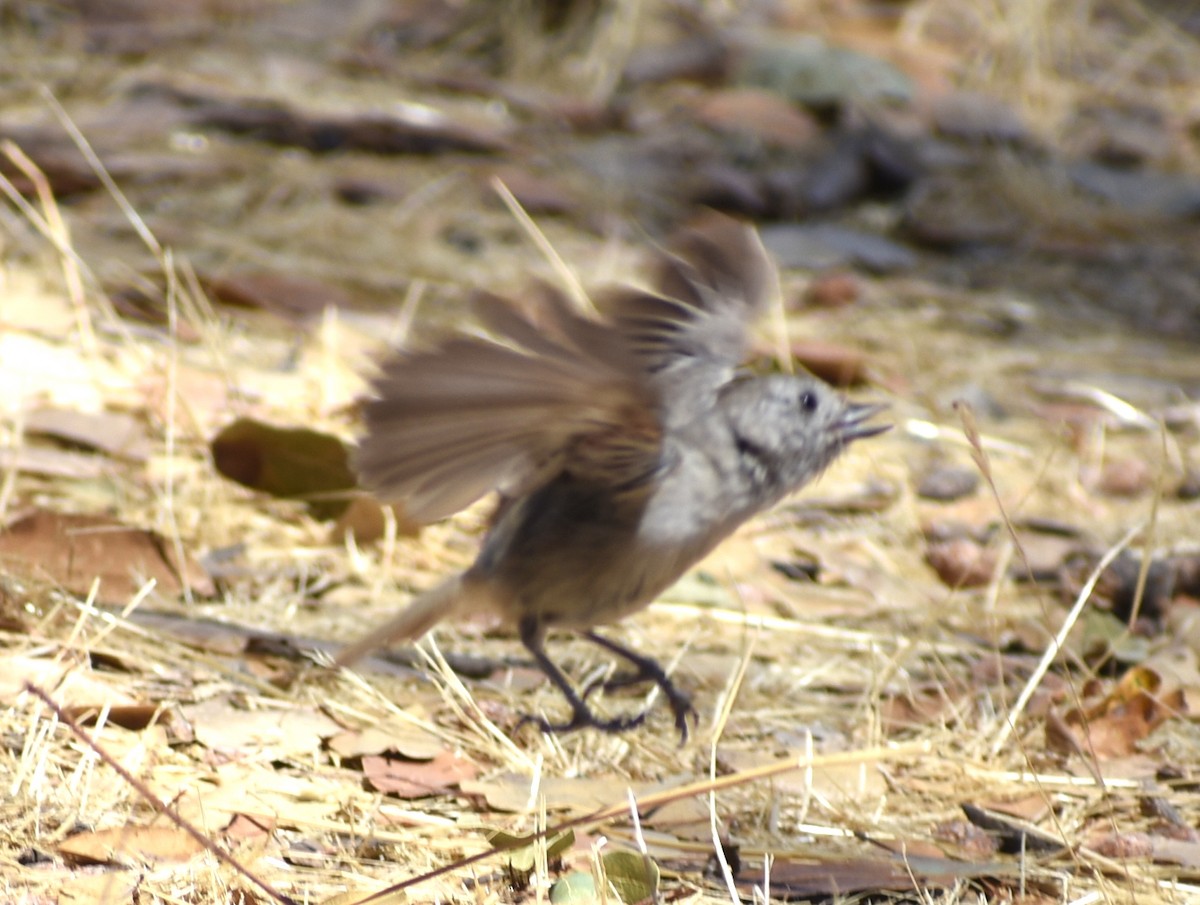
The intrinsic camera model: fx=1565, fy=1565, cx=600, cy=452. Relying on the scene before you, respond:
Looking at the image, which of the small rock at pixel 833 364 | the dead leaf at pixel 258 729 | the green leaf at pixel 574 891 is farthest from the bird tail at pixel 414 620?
the small rock at pixel 833 364

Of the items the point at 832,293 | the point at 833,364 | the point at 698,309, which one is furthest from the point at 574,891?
the point at 832,293

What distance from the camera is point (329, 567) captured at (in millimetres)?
3680

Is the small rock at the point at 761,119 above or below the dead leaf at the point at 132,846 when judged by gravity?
below

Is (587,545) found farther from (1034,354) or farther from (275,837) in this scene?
(1034,354)

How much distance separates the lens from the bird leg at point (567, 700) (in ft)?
9.62

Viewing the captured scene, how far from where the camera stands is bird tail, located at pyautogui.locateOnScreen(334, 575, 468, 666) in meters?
2.94

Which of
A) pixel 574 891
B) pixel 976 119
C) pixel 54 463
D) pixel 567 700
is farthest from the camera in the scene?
pixel 976 119

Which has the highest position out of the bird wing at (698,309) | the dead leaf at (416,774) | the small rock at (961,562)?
the bird wing at (698,309)

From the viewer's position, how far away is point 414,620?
2.99 metres

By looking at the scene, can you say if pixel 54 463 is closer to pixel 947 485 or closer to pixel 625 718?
pixel 625 718

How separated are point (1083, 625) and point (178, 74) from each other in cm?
513

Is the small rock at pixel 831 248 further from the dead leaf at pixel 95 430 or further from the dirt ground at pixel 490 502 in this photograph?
the dead leaf at pixel 95 430

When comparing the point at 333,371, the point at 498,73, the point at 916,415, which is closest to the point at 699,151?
the point at 498,73

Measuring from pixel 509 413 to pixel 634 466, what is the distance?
0.38 metres
